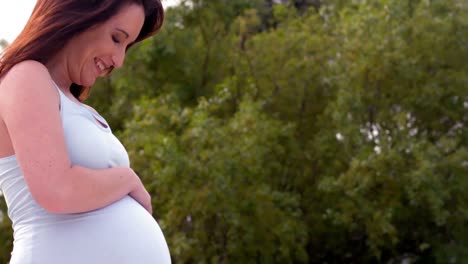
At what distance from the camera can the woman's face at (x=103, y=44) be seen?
199 cm

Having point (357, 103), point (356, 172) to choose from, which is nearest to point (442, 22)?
point (357, 103)

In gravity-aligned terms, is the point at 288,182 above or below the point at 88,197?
below

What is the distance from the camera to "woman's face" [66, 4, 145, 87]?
1993mm

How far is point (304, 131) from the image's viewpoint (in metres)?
7.90

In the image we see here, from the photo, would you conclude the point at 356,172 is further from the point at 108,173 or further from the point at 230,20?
the point at 108,173

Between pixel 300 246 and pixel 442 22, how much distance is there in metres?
2.48

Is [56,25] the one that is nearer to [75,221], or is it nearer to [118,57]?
[118,57]

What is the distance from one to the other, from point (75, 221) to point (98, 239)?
8cm

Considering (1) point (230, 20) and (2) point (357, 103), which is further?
(1) point (230, 20)

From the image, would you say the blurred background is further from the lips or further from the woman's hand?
the lips

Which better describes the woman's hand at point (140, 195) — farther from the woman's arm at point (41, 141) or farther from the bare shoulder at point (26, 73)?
the bare shoulder at point (26, 73)

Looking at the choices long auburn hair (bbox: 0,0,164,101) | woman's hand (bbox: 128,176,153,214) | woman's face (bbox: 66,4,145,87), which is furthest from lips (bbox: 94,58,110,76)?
woman's hand (bbox: 128,176,153,214)

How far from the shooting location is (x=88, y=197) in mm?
1894

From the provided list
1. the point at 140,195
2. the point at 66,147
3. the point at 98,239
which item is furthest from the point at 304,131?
the point at 66,147
